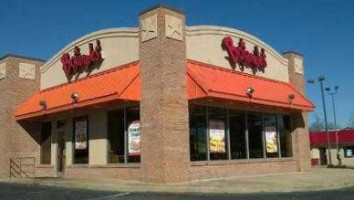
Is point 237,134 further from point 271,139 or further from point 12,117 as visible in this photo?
point 12,117

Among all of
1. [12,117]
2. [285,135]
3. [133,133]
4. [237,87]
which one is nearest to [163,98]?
[133,133]

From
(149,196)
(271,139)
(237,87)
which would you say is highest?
(237,87)

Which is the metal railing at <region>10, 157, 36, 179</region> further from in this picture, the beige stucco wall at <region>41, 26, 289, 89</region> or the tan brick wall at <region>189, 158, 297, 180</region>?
the tan brick wall at <region>189, 158, 297, 180</region>

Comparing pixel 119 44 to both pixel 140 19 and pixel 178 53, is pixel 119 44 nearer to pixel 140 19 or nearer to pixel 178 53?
pixel 140 19

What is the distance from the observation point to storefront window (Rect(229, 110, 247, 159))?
24797mm

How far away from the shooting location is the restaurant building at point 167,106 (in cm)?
2123

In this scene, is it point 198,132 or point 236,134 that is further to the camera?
point 236,134

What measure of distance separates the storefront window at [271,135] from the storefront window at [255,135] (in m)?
0.45

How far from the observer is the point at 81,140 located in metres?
25.8

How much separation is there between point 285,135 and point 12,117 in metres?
15.3

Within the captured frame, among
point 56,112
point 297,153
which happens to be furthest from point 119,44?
point 297,153

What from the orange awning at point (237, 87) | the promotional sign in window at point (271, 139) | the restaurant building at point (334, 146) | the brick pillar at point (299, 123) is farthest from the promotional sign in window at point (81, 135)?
the restaurant building at point (334, 146)

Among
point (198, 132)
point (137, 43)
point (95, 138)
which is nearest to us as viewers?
point (137, 43)

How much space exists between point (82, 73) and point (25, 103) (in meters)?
5.18
